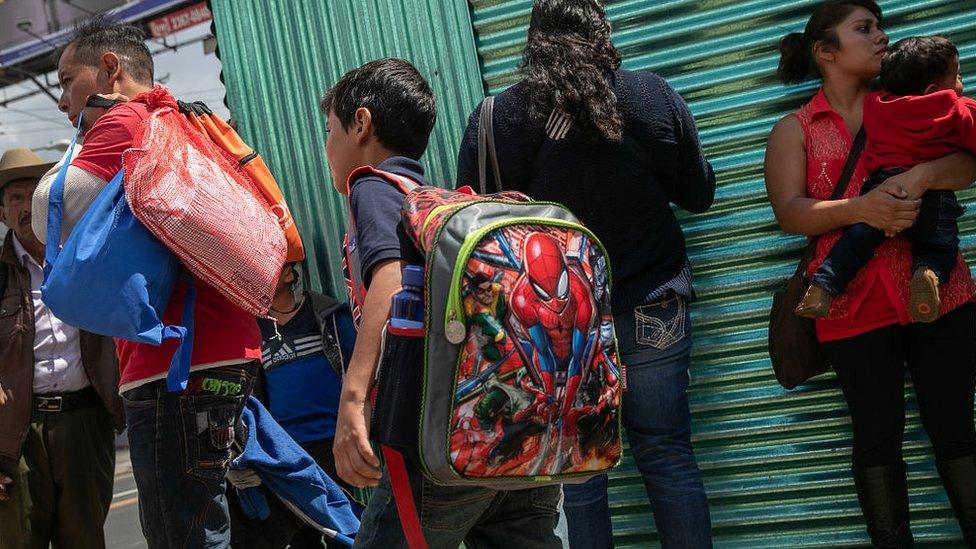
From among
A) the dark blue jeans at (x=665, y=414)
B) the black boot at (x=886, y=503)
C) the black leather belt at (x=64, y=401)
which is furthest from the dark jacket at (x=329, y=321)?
the black boot at (x=886, y=503)

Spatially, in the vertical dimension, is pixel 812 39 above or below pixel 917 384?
above

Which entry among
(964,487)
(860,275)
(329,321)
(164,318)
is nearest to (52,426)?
(329,321)

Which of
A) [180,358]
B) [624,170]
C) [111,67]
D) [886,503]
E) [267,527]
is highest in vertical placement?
[111,67]

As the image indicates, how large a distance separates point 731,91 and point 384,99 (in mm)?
1825

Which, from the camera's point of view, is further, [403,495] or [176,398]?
[176,398]

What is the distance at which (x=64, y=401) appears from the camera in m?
4.64

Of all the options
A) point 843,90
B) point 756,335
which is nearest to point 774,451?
point 756,335

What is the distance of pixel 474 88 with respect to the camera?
444cm

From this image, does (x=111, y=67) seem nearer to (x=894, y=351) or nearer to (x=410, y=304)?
(x=410, y=304)

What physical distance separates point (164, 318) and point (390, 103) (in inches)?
40.0

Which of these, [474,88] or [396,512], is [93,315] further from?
[474,88]

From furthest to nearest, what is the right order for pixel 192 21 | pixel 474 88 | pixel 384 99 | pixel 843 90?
pixel 192 21, pixel 474 88, pixel 843 90, pixel 384 99

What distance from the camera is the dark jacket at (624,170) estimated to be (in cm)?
338

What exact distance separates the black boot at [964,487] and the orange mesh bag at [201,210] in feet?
7.63
